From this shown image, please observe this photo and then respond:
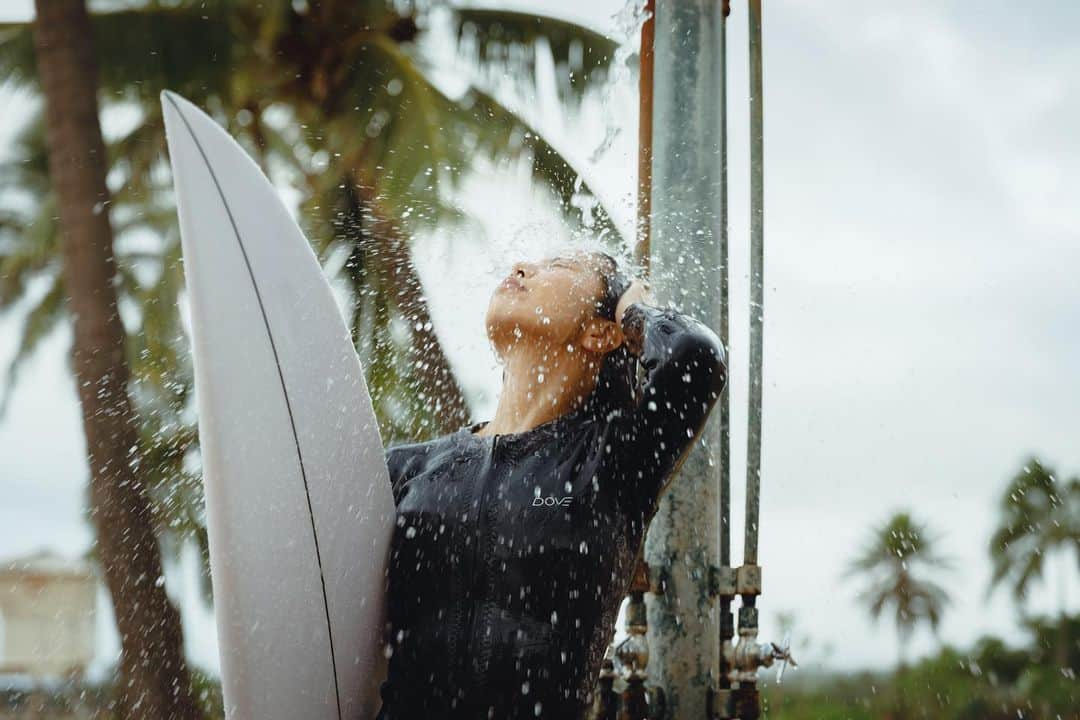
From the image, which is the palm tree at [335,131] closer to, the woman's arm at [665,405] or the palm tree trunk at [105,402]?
the palm tree trunk at [105,402]

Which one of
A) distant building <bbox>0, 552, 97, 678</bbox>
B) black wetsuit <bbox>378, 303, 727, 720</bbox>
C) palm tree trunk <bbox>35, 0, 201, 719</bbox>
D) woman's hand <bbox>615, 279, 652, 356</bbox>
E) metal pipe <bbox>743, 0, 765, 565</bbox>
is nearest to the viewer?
black wetsuit <bbox>378, 303, 727, 720</bbox>

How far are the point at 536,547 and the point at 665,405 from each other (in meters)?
0.35

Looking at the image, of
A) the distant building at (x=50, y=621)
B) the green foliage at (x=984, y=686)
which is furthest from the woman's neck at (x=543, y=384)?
the green foliage at (x=984, y=686)

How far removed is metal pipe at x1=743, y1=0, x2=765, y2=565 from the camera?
2.67m

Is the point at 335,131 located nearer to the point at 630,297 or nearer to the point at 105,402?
the point at 105,402

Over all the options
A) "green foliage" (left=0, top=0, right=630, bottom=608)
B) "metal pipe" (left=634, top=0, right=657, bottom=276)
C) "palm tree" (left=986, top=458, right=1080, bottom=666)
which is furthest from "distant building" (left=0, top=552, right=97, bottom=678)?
"palm tree" (left=986, top=458, right=1080, bottom=666)

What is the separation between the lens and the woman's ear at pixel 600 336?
2.29 m

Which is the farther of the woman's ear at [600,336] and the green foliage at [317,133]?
the green foliage at [317,133]

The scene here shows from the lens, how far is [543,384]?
2.27 metres

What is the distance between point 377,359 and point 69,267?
2484 millimetres

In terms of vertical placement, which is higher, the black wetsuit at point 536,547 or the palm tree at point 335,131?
the palm tree at point 335,131

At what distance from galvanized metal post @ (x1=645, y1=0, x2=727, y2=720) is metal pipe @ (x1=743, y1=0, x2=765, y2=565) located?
9cm

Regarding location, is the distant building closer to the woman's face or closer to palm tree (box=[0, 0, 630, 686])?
palm tree (box=[0, 0, 630, 686])

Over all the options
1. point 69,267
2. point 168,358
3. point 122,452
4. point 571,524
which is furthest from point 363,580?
point 168,358
